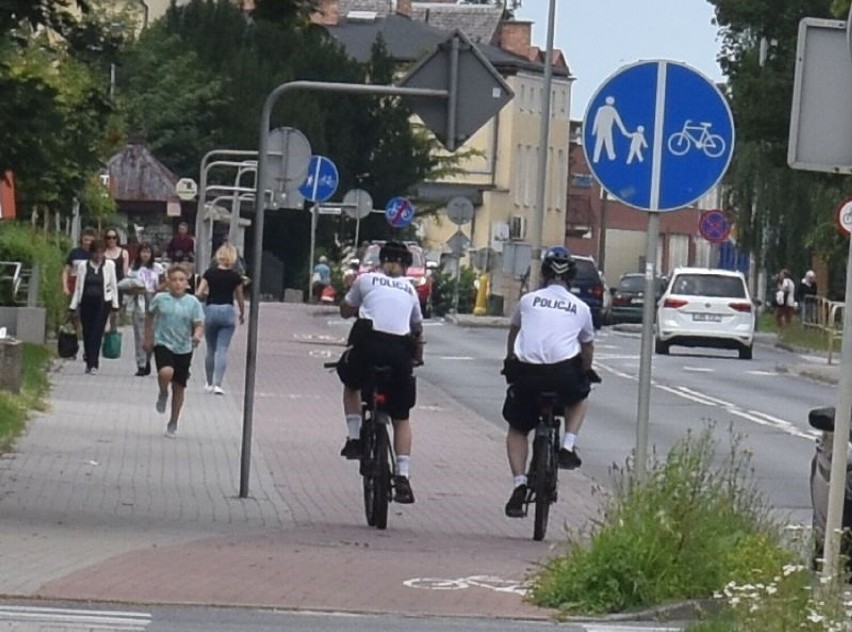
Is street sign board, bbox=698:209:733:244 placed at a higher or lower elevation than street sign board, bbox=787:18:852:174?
lower

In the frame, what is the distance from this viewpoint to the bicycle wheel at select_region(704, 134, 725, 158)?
500 inches

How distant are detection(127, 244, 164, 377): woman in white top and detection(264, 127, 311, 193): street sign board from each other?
10.5 metres

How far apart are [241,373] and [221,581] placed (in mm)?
20761

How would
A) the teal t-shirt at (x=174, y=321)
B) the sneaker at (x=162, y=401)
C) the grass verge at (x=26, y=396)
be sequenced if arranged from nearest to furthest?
1. the grass verge at (x=26, y=396)
2. the teal t-shirt at (x=174, y=321)
3. the sneaker at (x=162, y=401)

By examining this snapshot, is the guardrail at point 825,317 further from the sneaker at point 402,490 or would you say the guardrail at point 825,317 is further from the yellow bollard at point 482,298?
the sneaker at point 402,490

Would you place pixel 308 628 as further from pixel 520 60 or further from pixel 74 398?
pixel 520 60

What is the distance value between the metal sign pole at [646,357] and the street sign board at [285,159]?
710 cm

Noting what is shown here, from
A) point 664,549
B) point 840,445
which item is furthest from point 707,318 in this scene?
point 840,445

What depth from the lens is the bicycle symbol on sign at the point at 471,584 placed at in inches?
489

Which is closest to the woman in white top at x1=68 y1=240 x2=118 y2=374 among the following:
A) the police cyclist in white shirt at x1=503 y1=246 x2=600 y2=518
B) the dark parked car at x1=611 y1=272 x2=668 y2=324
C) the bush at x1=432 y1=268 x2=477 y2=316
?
the police cyclist in white shirt at x1=503 y1=246 x2=600 y2=518

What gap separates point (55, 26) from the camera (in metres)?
16.0

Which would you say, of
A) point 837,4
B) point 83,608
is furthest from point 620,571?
point 837,4

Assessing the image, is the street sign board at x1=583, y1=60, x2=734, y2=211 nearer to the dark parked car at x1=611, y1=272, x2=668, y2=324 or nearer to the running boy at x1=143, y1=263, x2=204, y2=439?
the running boy at x1=143, y1=263, x2=204, y2=439

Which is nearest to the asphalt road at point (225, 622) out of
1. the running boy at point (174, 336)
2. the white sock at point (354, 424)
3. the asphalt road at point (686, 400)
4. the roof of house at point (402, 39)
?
the asphalt road at point (686, 400)
